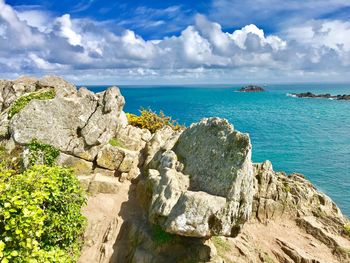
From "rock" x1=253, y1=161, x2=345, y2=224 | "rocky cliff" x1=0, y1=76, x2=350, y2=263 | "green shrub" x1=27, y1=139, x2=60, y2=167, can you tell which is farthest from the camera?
"rock" x1=253, y1=161, x2=345, y2=224

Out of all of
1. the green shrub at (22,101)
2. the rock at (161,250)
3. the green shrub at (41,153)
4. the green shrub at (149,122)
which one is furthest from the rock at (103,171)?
the green shrub at (149,122)

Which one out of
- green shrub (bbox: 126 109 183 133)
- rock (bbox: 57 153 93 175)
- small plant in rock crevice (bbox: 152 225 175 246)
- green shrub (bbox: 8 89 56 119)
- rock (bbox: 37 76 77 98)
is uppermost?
rock (bbox: 37 76 77 98)

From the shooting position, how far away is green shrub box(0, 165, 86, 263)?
1306cm

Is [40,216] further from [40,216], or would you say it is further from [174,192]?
[174,192]

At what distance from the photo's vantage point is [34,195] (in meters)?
14.1

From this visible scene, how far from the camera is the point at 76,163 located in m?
25.0

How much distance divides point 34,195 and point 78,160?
36.4ft

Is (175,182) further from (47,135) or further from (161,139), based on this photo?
(47,135)

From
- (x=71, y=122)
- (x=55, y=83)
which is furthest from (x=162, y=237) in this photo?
Result: (x=55, y=83)

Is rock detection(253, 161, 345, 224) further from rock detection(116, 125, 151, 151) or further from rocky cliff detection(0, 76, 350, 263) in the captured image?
rock detection(116, 125, 151, 151)

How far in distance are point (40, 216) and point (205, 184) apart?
9250mm

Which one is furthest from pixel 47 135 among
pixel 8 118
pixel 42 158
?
pixel 8 118

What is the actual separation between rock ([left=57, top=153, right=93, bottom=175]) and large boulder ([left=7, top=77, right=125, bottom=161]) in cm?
36

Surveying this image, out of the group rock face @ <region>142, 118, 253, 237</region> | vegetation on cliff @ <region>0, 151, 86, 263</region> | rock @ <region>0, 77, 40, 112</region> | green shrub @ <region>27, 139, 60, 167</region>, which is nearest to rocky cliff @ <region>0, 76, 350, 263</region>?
rock face @ <region>142, 118, 253, 237</region>
